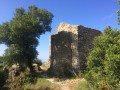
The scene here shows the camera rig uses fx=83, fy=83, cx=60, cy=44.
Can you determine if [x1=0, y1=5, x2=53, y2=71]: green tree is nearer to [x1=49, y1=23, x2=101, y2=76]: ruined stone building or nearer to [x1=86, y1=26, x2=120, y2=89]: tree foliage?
[x1=49, y1=23, x2=101, y2=76]: ruined stone building

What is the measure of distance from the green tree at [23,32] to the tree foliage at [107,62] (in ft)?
20.8

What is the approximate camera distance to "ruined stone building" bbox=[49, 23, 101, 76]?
8.21m

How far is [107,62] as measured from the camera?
13.0ft

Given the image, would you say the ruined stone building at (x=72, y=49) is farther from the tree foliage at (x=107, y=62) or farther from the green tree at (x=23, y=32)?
the tree foliage at (x=107, y=62)

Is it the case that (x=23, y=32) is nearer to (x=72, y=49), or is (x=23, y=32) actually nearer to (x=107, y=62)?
(x=72, y=49)

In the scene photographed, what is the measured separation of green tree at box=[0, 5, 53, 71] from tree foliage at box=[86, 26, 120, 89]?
20.8ft

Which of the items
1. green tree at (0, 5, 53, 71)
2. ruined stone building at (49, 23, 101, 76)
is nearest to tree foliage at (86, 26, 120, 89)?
ruined stone building at (49, 23, 101, 76)

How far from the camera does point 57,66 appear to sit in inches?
359

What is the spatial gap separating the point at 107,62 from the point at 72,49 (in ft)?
15.9

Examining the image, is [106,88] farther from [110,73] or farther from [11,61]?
[11,61]

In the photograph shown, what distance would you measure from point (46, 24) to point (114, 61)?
7.87 meters

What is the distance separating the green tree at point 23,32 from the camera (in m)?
8.20

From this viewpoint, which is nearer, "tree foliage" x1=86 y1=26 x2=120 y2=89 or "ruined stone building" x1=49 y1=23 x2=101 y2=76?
"tree foliage" x1=86 y1=26 x2=120 y2=89

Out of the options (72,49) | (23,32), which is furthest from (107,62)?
(23,32)
